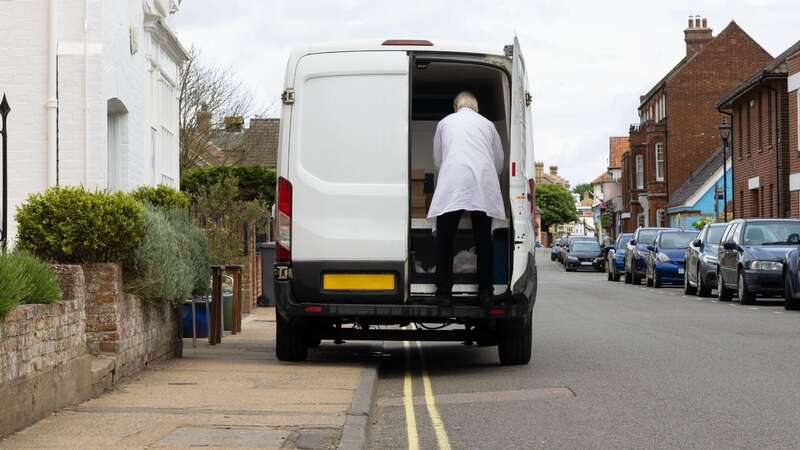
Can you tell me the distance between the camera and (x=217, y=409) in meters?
8.83

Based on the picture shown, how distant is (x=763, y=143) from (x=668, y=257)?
42.7 ft

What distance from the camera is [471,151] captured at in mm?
11367

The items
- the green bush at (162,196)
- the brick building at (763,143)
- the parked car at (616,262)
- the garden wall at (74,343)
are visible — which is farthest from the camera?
the brick building at (763,143)

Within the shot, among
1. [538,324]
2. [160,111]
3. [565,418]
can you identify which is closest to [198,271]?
[565,418]

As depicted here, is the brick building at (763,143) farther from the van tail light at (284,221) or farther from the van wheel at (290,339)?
the van tail light at (284,221)

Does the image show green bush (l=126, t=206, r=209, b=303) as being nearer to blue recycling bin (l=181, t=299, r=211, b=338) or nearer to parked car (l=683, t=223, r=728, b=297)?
blue recycling bin (l=181, t=299, r=211, b=338)

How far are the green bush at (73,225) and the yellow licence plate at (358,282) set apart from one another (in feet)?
6.29

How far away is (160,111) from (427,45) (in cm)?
2034

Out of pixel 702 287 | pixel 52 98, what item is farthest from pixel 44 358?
pixel 702 287

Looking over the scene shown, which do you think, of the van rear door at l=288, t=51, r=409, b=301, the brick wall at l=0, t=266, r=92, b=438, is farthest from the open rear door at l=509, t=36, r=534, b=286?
the brick wall at l=0, t=266, r=92, b=438

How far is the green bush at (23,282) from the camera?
7332 mm

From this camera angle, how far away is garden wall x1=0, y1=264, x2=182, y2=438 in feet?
24.9

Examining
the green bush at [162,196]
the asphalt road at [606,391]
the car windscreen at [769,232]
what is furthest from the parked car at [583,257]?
the green bush at [162,196]

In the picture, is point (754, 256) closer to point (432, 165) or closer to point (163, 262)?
point (432, 165)
